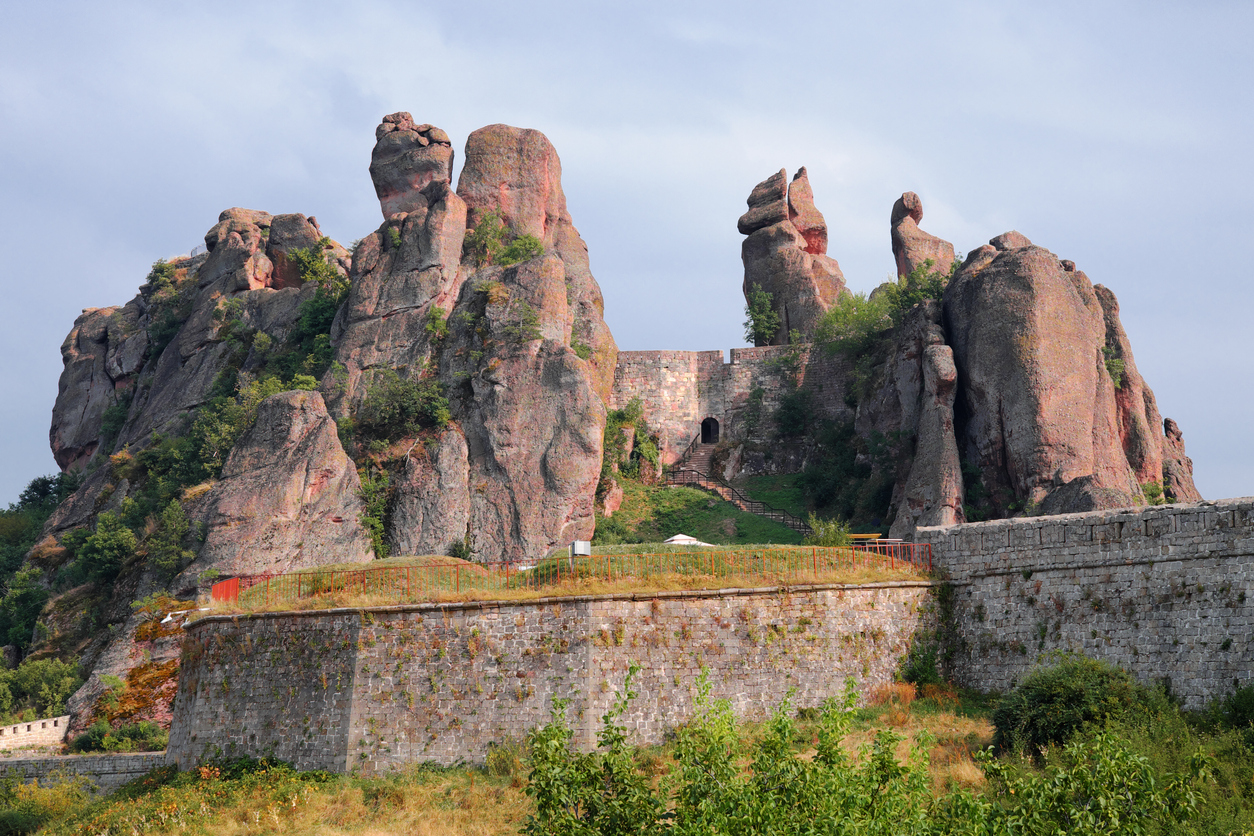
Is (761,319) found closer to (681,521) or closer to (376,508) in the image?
(681,521)

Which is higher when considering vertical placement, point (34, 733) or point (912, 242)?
point (912, 242)

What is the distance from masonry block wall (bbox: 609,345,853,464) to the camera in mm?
55250

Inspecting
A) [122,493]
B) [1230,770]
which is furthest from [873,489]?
[122,493]

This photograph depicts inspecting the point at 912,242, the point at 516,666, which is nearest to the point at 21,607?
the point at 516,666

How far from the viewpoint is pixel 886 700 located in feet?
92.0

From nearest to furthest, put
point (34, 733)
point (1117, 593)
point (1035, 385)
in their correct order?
point (1117, 593)
point (34, 733)
point (1035, 385)

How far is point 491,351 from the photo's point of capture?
47031 mm

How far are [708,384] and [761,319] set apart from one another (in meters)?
5.11

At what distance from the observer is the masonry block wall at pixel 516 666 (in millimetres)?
26922

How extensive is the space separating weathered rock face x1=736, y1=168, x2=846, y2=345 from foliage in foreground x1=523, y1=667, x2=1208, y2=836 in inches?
1691

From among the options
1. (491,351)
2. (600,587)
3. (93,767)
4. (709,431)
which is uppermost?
(491,351)

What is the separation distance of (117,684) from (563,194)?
101 feet

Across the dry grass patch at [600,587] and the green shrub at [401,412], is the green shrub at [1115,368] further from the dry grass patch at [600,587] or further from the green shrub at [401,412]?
the green shrub at [401,412]

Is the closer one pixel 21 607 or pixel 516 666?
pixel 516 666
